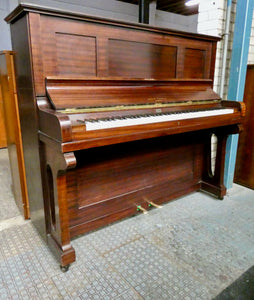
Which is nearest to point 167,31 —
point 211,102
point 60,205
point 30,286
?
point 211,102

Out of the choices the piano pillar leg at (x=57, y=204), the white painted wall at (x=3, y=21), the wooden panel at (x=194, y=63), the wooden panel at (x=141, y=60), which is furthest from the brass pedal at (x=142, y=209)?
the white painted wall at (x=3, y=21)

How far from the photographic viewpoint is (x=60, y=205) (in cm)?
154

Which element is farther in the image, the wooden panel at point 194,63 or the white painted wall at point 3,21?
the white painted wall at point 3,21

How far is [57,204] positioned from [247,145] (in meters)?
2.12

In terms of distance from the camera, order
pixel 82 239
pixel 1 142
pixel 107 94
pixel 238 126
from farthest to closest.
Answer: pixel 1 142, pixel 238 126, pixel 82 239, pixel 107 94

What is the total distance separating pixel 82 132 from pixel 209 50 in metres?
1.61

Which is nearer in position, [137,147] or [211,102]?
[137,147]

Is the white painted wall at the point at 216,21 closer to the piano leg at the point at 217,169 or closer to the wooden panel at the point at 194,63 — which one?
the wooden panel at the point at 194,63

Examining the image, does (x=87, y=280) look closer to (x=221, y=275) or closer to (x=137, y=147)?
(x=221, y=275)

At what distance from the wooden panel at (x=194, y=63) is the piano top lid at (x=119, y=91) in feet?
0.25

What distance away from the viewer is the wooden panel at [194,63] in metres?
2.22

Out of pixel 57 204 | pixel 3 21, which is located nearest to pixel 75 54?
pixel 57 204

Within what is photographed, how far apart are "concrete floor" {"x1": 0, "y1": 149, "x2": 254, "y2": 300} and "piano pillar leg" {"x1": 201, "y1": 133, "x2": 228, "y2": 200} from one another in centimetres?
25

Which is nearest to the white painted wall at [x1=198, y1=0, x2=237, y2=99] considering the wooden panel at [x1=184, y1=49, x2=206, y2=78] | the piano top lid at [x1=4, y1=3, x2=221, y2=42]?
the wooden panel at [x1=184, y1=49, x2=206, y2=78]
